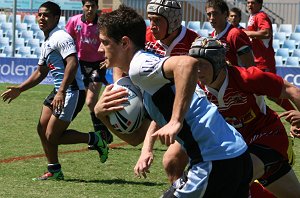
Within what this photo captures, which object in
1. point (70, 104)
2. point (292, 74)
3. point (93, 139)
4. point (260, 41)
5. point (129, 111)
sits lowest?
point (292, 74)

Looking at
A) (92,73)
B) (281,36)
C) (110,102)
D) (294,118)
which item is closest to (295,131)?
(294,118)

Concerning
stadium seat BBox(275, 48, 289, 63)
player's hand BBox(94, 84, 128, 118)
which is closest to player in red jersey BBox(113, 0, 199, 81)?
player's hand BBox(94, 84, 128, 118)

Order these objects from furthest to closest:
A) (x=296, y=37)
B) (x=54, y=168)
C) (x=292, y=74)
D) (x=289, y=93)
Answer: (x=296, y=37)
(x=292, y=74)
(x=54, y=168)
(x=289, y=93)

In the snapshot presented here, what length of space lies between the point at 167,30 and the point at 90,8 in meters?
5.60

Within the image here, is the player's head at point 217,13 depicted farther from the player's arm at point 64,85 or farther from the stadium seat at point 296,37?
the stadium seat at point 296,37

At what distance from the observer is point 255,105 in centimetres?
586

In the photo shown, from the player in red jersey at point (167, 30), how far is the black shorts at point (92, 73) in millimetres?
4860

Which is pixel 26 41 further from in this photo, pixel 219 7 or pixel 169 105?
pixel 169 105

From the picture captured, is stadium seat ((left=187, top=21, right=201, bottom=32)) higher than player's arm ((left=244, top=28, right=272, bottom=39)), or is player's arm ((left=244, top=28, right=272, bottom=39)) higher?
player's arm ((left=244, top=28, right=272, bottom=39))

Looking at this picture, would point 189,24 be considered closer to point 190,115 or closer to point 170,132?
point 190,115

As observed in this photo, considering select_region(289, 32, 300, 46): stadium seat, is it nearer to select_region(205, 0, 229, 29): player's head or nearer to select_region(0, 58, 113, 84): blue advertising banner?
select_region(0, 58, 113, 84): blue advertising banner

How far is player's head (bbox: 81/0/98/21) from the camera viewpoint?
40.0 feet

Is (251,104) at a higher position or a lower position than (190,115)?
lower

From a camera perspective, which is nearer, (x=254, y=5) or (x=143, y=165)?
(x=143, y=165)
